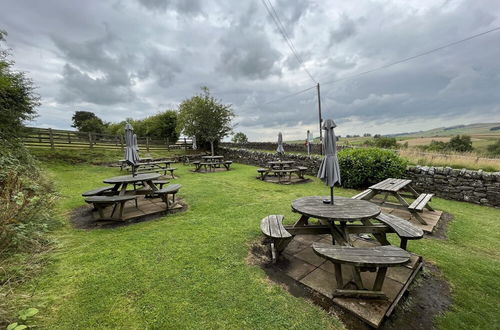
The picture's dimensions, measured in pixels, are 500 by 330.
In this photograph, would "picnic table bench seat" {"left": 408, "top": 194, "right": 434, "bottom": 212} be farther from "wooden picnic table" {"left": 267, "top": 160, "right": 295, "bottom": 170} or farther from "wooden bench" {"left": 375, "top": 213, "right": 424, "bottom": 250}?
"wooden picnic table" {"left": 267, "top": 160, "right": 295, "bottom": 170}

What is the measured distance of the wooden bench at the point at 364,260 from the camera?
1928 millimetres

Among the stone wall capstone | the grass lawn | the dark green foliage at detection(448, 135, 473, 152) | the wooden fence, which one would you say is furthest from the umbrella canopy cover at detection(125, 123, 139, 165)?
the dark green foliage at detection(448, 135, 473, 152)

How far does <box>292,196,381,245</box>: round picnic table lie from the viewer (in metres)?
2.58

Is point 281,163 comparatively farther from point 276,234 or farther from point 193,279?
point 193,279

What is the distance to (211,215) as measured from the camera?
15.3 feet

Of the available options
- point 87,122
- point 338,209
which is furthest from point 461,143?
point 87,122

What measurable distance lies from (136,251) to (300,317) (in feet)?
8.32

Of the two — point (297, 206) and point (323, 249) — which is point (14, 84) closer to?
point (297, 206)

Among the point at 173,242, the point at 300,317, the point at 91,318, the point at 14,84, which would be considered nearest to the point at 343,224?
the point at 300,317

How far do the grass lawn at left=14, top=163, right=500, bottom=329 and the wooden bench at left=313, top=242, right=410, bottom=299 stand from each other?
407 mm

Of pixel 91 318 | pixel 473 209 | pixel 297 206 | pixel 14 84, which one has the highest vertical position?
pixel 14 84

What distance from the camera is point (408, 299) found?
87.1 inches

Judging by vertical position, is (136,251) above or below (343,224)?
below

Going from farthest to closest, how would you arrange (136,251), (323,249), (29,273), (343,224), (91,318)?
(136,251) < (343,224) < (29,273) < (323,249) < (91,318)
